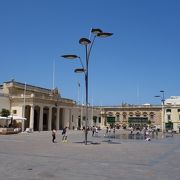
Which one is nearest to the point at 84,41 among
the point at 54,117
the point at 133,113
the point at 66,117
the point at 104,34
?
the point at 104,34

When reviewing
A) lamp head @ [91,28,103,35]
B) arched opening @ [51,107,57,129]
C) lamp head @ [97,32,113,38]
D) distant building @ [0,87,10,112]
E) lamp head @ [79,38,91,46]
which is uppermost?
lamp head @ [91,28,103,35]

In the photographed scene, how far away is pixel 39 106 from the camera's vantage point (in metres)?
69.5

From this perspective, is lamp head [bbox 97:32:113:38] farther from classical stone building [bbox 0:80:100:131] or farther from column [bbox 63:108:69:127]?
column [bbox 63:108:69:127]

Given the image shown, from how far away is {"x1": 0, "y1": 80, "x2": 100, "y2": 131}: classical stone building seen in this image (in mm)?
67062

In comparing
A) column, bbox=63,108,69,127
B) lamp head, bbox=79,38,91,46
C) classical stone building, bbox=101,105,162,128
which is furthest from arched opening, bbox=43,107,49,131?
lamp head, bbox=79,38,91,46

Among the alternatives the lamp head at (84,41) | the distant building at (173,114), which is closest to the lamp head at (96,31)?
the lamp head at (84,41)

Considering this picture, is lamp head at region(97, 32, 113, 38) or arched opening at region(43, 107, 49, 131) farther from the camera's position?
arched opening at region(43, 107, 49, 131)

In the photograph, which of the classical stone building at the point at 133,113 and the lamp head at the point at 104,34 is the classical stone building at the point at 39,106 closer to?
the lamp head at the point at 104,34

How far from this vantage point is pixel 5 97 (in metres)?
66.9

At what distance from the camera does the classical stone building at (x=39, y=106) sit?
2640 inches

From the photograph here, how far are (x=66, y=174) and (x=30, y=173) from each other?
1404 millimetres

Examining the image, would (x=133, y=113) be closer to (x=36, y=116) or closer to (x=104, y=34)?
(x=36, y=116)

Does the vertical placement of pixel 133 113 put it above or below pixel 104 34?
below

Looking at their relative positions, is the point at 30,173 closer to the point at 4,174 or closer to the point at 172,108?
the point at 4,174
